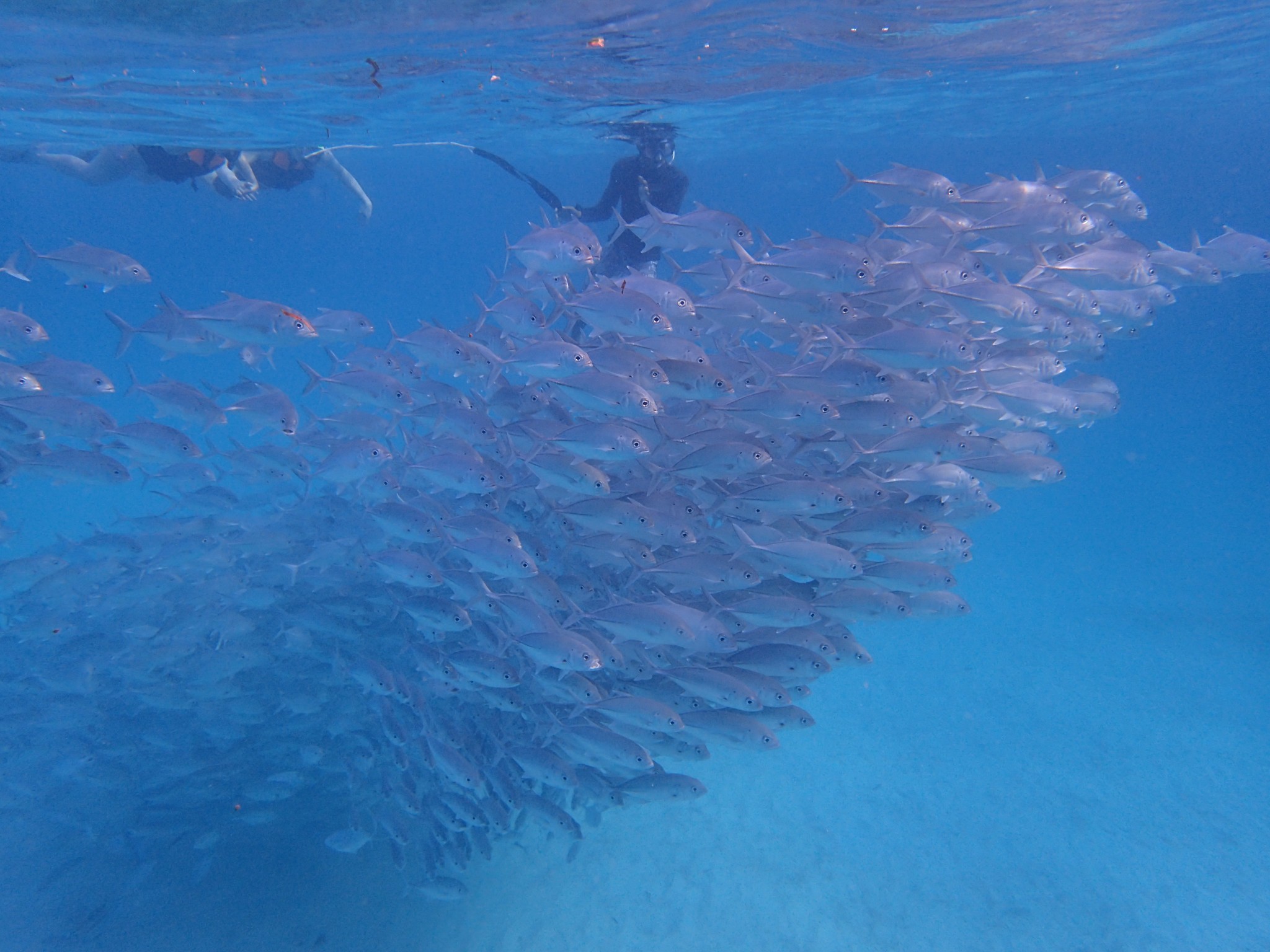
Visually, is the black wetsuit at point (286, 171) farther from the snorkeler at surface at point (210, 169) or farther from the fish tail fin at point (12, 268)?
the fish tail fin at point (12, 268)

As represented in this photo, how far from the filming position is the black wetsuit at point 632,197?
9797 millimetres

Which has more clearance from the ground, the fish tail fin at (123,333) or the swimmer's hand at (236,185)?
the swimmer's hand at (236,185)

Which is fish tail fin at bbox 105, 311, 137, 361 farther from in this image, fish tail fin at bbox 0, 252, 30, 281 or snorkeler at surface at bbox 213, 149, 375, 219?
snorkeler at surface at bbox 213, 149, 375, 219

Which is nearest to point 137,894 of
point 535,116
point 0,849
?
point 0,849

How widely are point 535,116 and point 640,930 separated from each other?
621 inches

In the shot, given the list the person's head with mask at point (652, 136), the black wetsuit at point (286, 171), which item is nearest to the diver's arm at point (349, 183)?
the black wetsuit at point (286, 171)

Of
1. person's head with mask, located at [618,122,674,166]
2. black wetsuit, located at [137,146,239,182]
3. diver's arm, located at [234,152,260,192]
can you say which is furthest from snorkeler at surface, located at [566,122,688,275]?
black wetsuit, located at [137,146,239,182]

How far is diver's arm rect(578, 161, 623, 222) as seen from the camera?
10.2m

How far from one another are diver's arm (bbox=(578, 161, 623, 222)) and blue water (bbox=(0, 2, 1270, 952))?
2.25 metres

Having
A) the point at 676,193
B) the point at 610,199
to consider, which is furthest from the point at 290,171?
the point at 676,193

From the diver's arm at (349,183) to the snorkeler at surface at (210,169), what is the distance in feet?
0.04

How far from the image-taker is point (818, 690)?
41.4ft

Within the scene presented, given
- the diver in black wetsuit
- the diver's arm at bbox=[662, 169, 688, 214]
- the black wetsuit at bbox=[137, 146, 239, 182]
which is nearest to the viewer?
the diver in black wetsuit

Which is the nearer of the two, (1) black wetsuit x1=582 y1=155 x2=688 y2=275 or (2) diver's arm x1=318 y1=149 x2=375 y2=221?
(1) black wetsuit x1=582 y1=155 x2=688 y2=275
